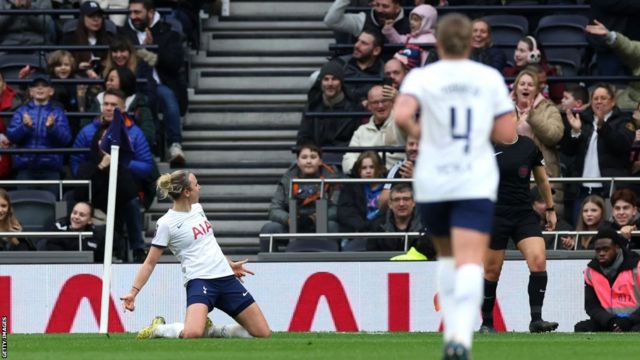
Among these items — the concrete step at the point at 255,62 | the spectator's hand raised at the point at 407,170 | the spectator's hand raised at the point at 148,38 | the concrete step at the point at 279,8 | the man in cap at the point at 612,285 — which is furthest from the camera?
the concrete step at the point at 279,8

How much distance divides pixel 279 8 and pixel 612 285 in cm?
834

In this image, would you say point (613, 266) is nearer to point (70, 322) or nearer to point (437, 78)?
point (70, 322)

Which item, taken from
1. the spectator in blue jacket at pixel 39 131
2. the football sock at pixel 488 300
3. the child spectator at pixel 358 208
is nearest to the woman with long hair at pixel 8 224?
the spectator in blue jacket at pixel 39 131

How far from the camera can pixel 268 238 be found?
17.8 m

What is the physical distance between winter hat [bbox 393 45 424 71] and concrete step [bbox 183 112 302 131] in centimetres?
204

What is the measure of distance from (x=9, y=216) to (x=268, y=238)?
2754mm

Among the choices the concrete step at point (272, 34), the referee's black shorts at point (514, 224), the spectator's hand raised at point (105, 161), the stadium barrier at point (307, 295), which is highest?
the concrete step at point (272, 34)

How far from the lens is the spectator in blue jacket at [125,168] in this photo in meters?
18.3

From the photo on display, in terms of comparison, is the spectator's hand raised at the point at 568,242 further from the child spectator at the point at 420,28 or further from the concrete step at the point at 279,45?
the concrete step at the point at 279,45

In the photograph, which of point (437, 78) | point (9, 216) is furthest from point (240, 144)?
point (437, 78)

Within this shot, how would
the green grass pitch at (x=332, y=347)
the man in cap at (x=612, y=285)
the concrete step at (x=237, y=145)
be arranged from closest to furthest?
the green grass pitch at (x=332, y=347), the man in cap at (x=612, y=285), the concrete step at (x=237, y=145)

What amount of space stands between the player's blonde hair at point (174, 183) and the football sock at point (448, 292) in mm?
5105

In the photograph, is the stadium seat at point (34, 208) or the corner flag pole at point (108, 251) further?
the stadium seat at point (34, 208)

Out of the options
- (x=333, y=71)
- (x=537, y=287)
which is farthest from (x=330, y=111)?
(x=537, y=287)
